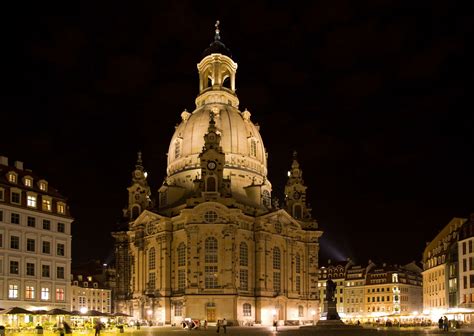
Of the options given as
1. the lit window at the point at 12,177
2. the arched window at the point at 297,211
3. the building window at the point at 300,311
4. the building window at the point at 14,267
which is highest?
the lit window at the point at 12,177

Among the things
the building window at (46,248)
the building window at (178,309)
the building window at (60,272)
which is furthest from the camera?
the building window at (178,309)

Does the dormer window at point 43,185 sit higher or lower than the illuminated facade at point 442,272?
higher

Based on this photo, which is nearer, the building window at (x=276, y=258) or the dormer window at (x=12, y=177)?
the dormer window at (x=12, y=177)

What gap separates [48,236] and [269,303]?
141 ft

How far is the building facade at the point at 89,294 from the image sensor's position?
15288 cm

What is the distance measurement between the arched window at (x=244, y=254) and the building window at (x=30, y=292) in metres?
40.6

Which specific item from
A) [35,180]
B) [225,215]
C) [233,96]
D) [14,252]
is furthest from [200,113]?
[14,252]

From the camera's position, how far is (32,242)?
84.6 m

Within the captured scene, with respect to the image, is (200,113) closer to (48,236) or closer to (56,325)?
(48,236)

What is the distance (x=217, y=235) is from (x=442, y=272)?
40147mm

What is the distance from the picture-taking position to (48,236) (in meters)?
86.8

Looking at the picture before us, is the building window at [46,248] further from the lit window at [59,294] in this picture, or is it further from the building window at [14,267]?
the lit window at [59,294]

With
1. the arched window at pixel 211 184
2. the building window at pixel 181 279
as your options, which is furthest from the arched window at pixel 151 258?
the arched window at pixel 211 184

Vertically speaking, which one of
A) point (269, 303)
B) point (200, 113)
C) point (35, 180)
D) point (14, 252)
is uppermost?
point (200, 113)
